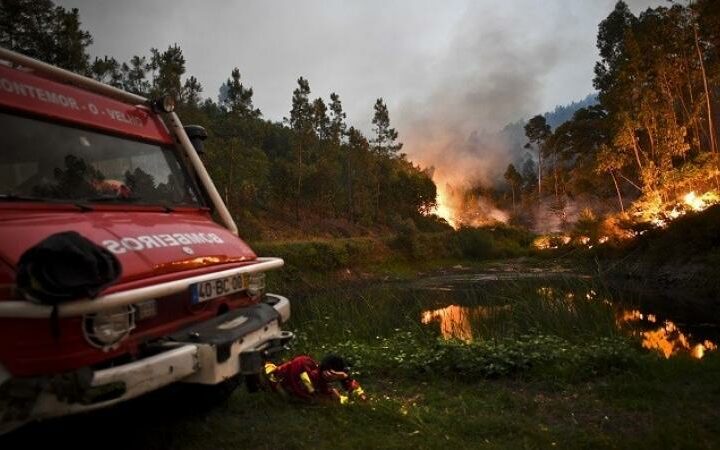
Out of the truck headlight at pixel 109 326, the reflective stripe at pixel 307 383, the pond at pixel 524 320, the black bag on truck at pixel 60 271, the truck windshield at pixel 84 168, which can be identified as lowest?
the pond at pixel 524 320

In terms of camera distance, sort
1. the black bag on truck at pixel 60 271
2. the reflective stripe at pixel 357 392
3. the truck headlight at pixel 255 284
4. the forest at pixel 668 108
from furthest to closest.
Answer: the forest at pixel 668 108 → the reflective stripe at pixel 357 392 → the truck headlight at pixel 255 284 → the black bag on truck at pixel 60 271

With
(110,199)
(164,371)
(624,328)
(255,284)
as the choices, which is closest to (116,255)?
(164,371)

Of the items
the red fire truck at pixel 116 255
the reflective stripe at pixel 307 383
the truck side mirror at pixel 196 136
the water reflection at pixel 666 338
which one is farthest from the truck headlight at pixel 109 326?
the water reflection at pixel 666 338

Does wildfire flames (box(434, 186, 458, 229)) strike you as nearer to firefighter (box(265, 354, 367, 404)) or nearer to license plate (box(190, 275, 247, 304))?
firefighter (box(265, 354, 367, 404))

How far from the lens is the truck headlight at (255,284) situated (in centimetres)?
473

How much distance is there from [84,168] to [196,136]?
1.82m

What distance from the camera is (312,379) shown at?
4992 mm

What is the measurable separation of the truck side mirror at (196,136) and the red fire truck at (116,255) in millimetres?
322

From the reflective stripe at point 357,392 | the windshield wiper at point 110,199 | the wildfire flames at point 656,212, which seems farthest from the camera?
the wildfire flames at point 656,212

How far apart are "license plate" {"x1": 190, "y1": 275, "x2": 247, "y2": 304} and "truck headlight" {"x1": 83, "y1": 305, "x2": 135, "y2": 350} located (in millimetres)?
576

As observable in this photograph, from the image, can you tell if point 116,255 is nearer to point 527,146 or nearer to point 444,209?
point 527,146

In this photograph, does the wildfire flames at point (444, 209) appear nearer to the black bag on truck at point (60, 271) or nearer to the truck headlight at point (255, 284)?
the truck headlight at point (255, 284)

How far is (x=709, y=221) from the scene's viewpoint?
21.4 meters

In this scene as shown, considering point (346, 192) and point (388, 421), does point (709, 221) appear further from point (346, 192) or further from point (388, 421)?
point (346, 192)
